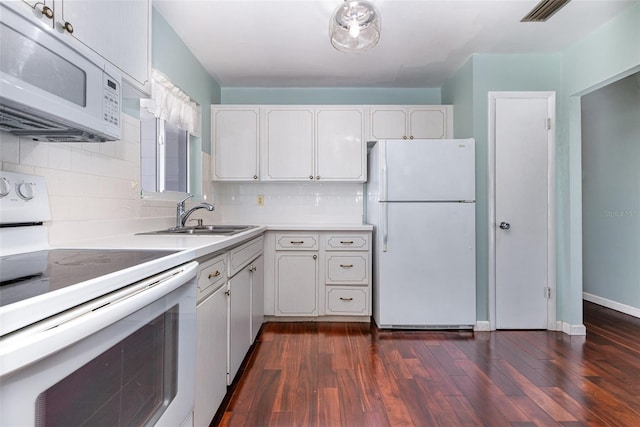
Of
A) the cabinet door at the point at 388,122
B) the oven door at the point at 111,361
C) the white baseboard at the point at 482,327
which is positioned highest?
the cabinet door at the point at 388,122

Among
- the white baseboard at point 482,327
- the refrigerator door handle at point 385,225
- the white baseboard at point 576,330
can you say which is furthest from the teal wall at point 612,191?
the refrigerator door handle at point 385,225

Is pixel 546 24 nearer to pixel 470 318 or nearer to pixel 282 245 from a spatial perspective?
pixel 470 318

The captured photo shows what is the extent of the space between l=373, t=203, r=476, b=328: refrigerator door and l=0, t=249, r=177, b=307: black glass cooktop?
221 centimetres

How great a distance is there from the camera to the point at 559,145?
299 cm

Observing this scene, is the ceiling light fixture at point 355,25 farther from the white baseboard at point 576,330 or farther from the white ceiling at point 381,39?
the white baseboard at point 576,330

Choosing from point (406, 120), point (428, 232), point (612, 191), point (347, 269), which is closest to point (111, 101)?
point (347, 269)

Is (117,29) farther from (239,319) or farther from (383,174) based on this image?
(383,174)

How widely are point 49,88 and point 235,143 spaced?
8.36 feet

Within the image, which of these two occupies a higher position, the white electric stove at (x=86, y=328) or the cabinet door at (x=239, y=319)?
the white electric stove at (x=86, y=328)

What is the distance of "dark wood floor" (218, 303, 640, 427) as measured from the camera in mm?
1729

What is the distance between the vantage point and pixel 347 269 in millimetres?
3201

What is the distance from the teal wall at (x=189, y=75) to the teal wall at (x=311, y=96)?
24cm

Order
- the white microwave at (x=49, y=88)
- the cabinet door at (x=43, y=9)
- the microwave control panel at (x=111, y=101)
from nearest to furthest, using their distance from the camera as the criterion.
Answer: the white microwave at (x=49, y=88) < the cabinet door at (x=43, y=9) < the microwave control panel at (x=111, y=101)

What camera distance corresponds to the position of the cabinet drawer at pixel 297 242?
3.20m
